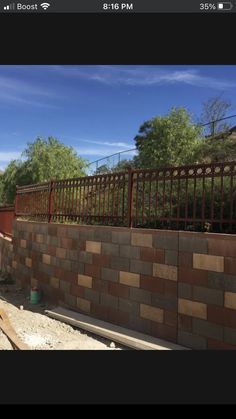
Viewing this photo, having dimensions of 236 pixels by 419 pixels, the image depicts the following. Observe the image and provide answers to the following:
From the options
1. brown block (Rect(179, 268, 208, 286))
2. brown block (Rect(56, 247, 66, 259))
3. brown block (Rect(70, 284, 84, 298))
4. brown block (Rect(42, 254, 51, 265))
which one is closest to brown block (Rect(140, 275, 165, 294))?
brown block (Rect(179, 268, 208, 286))

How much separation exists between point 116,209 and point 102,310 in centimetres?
147

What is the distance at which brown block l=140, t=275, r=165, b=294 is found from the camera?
5.28 m

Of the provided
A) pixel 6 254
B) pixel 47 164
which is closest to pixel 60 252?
pixel 6 254

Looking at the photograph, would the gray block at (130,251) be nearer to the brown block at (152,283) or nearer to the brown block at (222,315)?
the brown block at (152,283)

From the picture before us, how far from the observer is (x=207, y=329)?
4621 millimetres

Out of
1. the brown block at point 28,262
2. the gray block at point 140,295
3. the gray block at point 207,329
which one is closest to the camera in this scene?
the gray block at point 207,329

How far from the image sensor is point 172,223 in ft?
18.5

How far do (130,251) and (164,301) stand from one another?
2.96 ft

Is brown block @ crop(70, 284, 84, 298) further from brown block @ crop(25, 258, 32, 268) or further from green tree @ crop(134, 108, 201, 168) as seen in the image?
green tree @ crop(134, 108, 201, 168)

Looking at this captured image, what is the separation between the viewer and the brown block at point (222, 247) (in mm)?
4422

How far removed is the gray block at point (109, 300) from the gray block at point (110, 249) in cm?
59
